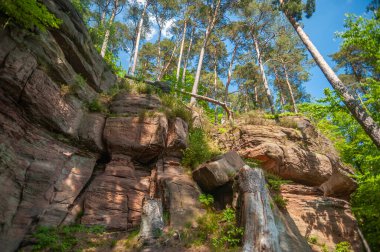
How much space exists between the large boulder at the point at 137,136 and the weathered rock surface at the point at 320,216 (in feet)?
18.5

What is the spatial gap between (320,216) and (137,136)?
8085mm

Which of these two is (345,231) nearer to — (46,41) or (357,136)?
(357,136)

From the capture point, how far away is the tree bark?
238 inches

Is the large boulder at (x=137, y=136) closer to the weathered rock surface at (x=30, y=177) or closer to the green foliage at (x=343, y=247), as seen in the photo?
the weathered rock surface at (x=30, y=177)

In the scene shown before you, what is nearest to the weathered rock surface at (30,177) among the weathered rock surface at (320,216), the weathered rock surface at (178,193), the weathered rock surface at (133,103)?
the weathered rock surface at (178,193)

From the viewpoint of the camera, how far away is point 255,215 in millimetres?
6555

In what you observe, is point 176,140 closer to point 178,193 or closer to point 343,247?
point 178,193

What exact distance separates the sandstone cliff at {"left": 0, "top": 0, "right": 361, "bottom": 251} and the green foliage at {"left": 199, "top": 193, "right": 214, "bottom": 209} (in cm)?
21

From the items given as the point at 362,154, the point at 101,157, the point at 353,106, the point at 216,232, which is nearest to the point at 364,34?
the point at 353,106

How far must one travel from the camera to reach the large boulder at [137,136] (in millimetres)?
8781

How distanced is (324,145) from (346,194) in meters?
2.57

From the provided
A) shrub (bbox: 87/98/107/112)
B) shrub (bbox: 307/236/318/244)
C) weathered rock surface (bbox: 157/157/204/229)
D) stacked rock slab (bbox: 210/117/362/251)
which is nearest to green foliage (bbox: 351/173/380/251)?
stacked rock slab (bbox: 210/117/362/251)

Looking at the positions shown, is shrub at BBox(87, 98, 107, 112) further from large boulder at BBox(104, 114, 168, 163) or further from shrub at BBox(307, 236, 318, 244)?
shrub at BBox(307, 236, 318, 244)

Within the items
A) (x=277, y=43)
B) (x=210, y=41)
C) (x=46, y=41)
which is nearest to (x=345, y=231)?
(x=46, y=41)
